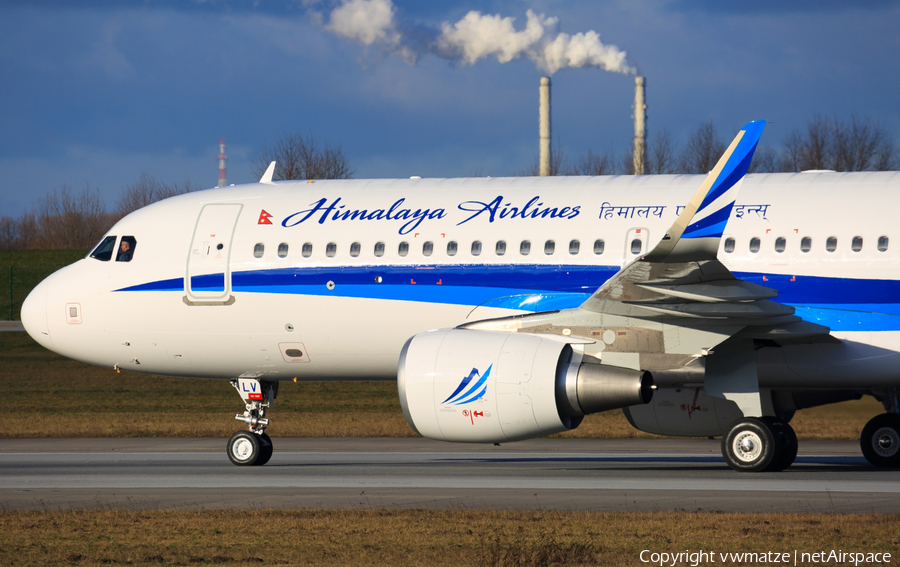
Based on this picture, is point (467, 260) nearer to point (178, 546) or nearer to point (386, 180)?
point (386, 180)

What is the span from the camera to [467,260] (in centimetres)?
1623

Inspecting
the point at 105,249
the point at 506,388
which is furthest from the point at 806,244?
the point at 105,249

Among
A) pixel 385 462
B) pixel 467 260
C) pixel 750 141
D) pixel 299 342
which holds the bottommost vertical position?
pixel 385 462

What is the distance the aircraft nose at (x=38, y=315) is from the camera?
711 inches

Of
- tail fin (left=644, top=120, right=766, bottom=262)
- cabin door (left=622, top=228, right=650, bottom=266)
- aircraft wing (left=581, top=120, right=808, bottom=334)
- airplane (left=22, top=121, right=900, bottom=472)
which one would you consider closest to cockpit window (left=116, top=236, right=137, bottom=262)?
airplane (left=22, top=121, right=900, bottom=472)

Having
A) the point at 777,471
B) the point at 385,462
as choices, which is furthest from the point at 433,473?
the point at 777,471

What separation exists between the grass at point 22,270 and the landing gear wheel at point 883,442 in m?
44.4

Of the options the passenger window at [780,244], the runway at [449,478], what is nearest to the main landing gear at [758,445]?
the runway at [449,478]

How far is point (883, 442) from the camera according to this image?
16.8m

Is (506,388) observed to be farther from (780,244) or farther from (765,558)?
(765,558)

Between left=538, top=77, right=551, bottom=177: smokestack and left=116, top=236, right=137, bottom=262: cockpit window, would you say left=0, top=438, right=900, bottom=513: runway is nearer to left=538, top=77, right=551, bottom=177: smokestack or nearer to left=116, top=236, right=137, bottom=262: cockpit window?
left=116, top=236, right=137, bottom=262: cockpit window

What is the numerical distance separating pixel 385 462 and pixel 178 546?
862 centimetres

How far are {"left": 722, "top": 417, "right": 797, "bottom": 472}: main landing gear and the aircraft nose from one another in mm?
10880

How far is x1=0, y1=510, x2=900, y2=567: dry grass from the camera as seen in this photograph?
941 cm
